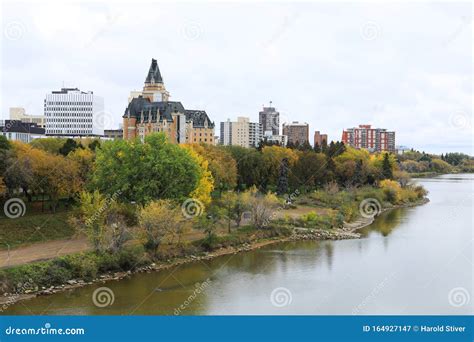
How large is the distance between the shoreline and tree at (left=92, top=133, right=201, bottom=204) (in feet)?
7.68

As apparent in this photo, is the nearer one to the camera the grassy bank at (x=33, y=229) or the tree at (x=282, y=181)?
the grassy bank at (x=33, y=229)

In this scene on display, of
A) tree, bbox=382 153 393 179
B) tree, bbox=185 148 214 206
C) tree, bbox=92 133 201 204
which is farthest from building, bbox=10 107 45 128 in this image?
tree, bbox=92 133 201 204

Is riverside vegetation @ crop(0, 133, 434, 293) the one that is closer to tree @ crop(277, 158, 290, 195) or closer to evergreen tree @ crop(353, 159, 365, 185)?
tree @ crop(277, 158, 290, 195)

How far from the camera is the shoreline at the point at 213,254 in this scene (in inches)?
466

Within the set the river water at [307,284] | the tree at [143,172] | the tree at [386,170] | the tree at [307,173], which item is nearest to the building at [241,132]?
the tree at [386,170]

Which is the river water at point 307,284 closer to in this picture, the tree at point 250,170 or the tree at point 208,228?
the tree at point 208,228

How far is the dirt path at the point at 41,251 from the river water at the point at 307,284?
5.41 feet

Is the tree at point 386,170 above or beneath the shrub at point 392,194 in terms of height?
above

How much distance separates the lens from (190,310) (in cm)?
1128

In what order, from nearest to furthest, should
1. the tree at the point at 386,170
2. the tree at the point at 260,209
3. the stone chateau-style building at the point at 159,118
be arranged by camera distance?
the tree at the point at 260,209 < the tree at the point at 386,170 < the stone chateau-style building at the point at 159,118

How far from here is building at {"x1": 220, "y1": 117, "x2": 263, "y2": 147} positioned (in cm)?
6981

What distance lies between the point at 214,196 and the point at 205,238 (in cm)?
807

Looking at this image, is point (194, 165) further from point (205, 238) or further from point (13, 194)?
point (13, 194)

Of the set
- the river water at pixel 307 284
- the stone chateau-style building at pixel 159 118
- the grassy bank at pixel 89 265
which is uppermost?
the stone chateau-style building at pixel 159 118
